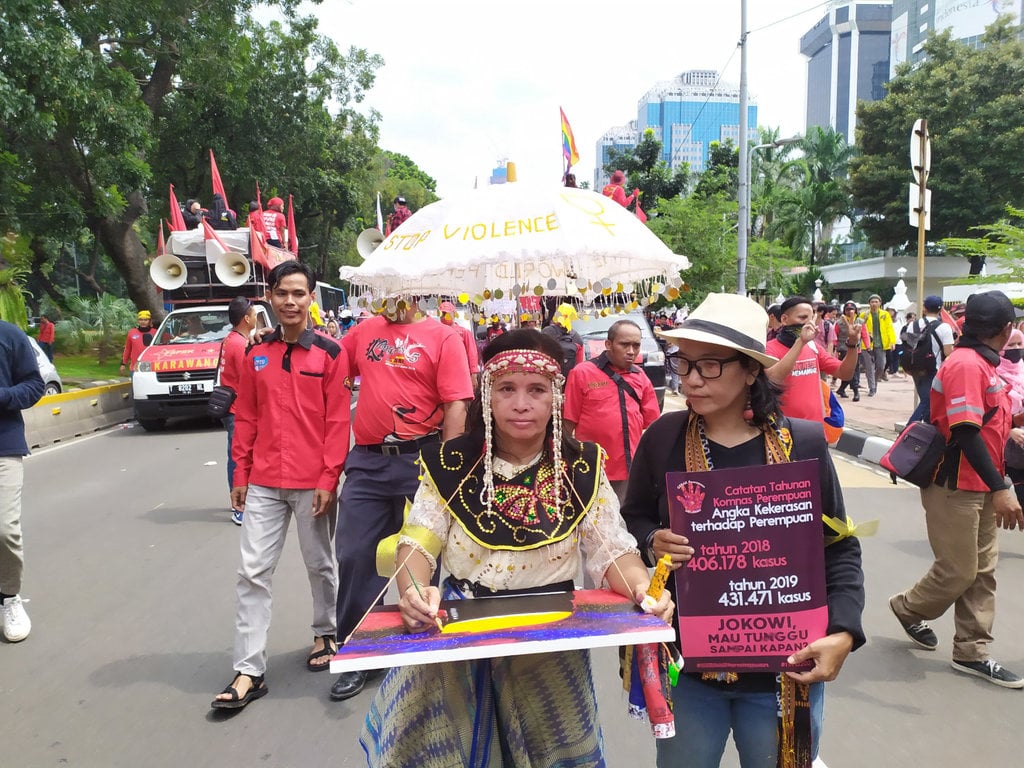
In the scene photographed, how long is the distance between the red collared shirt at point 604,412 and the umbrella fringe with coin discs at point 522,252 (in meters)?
1.02

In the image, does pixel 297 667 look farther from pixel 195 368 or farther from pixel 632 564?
pixel 195 368

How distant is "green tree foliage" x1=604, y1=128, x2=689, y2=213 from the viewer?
96.3 feet

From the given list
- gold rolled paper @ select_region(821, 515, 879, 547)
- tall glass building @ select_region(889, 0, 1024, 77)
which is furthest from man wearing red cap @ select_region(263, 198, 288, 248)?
tall glass building @ select_region(889, 0, 1024, 77)

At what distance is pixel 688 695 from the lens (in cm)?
216

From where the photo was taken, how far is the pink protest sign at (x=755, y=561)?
1.97m

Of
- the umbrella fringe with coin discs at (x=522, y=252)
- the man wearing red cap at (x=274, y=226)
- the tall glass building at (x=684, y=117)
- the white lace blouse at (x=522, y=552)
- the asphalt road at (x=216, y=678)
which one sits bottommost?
the asphalt road at (x=216, y=678)

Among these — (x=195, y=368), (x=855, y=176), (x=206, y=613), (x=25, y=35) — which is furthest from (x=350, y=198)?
(x=206, y=613)

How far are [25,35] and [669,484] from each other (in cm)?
1467

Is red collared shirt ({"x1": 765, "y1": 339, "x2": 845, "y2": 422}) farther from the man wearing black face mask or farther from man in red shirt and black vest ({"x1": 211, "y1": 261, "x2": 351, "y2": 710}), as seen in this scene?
man in red shirt and black vest ({"x1": 211, "y1": 261, "x2": 351, "y2": 710})

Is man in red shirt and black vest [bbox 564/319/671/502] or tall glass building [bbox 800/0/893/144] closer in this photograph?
man in red shirt and black vest [bbox 564/319/671/502]

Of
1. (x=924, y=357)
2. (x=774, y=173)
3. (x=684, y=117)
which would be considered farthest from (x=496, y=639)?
(x=684, y=117)

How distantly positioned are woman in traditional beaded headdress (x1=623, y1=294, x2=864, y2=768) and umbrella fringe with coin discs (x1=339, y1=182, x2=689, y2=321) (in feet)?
3.60

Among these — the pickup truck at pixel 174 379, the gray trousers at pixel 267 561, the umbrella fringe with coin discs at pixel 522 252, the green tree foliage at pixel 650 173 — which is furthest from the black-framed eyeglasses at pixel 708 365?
the green tree foliage at pixel 650 173

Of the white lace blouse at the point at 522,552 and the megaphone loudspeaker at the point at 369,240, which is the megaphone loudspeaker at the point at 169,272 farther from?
the white lace blouse at the point at 522,552
